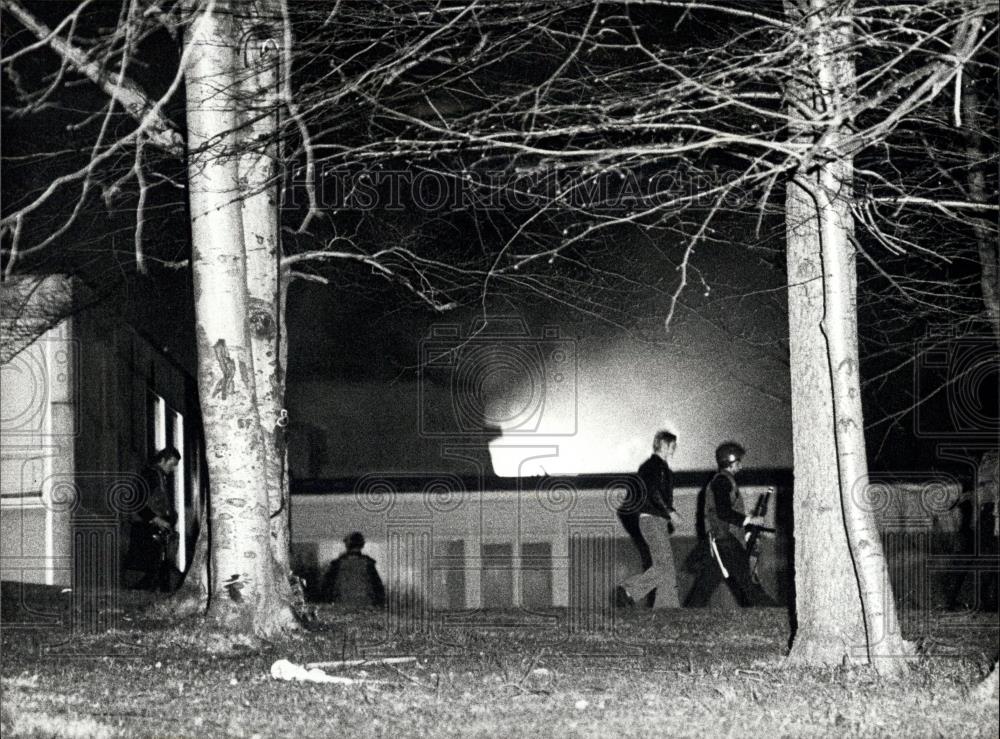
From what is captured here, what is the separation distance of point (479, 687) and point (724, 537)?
247 inches

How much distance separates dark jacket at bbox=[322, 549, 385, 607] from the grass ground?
236 inches

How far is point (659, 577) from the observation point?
40.9 feet

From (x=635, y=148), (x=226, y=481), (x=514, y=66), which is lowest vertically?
(x=226, y=481)

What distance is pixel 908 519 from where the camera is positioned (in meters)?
16.8

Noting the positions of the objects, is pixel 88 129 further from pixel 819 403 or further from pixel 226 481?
pixel 819 403

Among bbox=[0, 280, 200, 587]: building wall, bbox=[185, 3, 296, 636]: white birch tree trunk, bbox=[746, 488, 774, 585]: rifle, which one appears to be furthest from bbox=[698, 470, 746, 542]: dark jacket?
bbox=[0, 280, 200, 587]: building wall

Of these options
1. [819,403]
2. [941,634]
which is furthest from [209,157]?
[941,634]

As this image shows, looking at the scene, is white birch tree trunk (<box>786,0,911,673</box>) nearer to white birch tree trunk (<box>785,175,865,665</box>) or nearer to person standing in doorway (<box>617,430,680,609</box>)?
white birch tree trunk (<box>785,175,865,665</box>)

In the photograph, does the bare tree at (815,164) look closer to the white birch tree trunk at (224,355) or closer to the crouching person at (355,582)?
the white birch tree trunk at (224,355)

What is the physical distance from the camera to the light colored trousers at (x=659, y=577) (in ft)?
39.8

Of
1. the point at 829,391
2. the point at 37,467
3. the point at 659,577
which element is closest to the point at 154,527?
the point at 37,467

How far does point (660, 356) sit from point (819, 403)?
1677 cm

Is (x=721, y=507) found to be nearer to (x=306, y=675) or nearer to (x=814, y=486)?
(x=814, y=486)

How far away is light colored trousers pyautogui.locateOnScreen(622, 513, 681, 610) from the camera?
12141 mm
